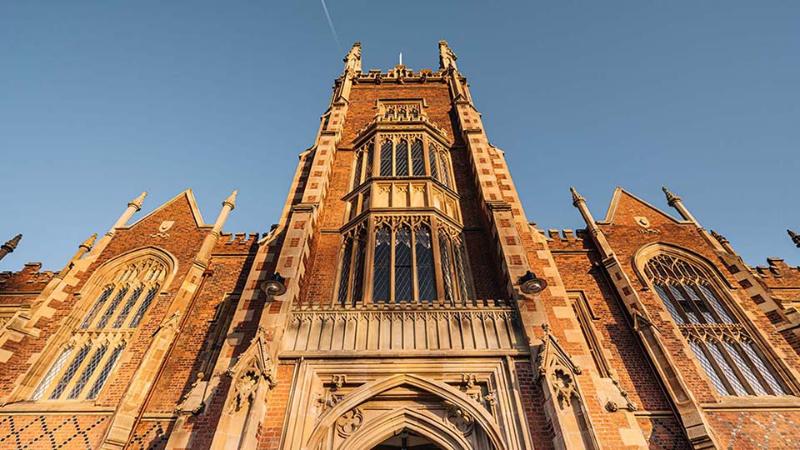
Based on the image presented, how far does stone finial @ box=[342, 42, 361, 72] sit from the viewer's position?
2540 centimetres

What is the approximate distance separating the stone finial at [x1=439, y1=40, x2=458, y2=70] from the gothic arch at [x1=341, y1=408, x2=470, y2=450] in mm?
21142

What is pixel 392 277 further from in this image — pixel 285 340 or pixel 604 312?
pixel 604 312

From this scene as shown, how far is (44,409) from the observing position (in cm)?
1034

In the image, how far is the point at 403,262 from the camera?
40.7ft

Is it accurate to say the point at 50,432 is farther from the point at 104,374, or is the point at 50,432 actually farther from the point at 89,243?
the point at 89,243

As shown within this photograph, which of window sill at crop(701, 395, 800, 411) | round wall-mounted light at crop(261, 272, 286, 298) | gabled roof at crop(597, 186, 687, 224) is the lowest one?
window sill at crop(701, 395, 800, 411)

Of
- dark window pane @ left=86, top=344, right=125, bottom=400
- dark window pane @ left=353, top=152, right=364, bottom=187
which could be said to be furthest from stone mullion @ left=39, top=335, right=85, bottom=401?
dark window pane @ left=353, top=152, right=364, bottom=187

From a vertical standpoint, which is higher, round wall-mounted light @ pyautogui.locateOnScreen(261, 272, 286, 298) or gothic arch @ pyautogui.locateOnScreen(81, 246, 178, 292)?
gothic arch @ pyautogui.locateOnScreen(81, 246, 178, 292)

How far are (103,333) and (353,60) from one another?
20.5 m

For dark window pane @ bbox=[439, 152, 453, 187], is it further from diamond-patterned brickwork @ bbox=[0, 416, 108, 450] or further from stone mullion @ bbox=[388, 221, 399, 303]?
diamond-patterned brickwork @ bbox=[0, 416, 108, 450]

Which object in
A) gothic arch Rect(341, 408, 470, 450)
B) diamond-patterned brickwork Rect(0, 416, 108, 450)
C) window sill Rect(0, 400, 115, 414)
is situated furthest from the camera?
window sill Rect(0, 400, 115, 414)

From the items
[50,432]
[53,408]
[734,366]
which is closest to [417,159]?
[734,366]

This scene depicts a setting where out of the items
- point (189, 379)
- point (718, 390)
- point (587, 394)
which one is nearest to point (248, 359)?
point (189, 379)

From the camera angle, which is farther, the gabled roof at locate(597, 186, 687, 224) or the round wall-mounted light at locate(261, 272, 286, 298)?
the gabled roof at locate(597, 186, 687, 224)
